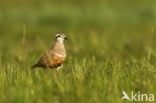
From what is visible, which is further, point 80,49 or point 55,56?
point 80,49

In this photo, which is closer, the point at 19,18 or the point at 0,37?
the point at 0,37

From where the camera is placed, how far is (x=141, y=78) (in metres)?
7.67

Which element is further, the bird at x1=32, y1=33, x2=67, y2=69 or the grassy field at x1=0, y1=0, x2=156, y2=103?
the bird at x1=32, y1=33, x2=67, y2=69

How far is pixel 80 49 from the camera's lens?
42.7 ft

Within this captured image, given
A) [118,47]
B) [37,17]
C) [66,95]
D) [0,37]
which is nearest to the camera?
[66,95]

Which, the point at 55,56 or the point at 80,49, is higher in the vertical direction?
the point at 80,49

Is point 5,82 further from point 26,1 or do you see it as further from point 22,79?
point 26,1

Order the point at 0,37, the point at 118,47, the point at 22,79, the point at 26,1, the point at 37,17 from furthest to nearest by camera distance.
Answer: the point at 26,1, the point at 37,17, the point at 0,37, the point at 118,47, the point at 22,79

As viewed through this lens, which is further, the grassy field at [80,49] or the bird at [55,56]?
the bird at [55,56]

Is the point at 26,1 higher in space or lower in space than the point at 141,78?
higher

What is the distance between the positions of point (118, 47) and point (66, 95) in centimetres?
675

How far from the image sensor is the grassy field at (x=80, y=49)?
7152mm

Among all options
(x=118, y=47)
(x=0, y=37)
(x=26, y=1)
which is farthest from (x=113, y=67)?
(x=26, y=1)

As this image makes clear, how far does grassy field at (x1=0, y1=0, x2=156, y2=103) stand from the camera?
7.15 metres
